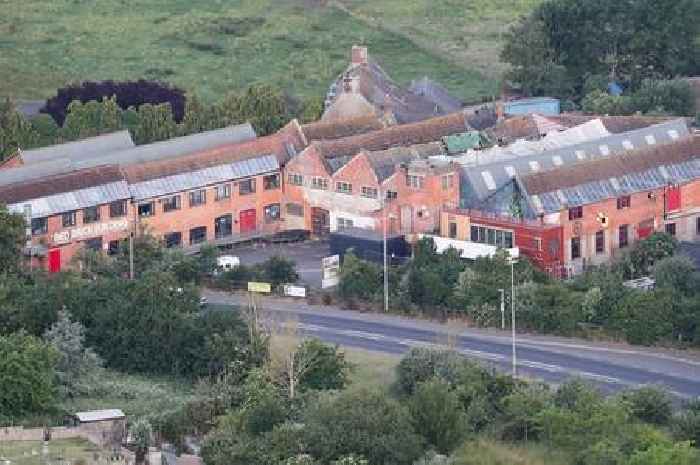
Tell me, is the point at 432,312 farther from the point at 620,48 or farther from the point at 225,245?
the point at 620,48

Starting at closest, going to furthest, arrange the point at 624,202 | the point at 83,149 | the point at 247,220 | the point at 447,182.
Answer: the point at 624,202, the point at 447,182, the point at 247,220, the point at 83,149

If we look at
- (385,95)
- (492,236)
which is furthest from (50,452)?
(385,95)

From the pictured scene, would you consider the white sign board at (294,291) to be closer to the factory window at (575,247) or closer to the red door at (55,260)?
the red door at (55,260)

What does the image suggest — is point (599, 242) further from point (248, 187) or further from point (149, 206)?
point (149, 206)

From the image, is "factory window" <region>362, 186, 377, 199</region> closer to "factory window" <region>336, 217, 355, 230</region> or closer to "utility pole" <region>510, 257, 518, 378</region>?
"factory window" <region>336, 217, 355, 230</region>

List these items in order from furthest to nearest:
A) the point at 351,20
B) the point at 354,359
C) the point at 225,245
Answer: the point at 351,20 → the point at 225,245 → the point at 354,359

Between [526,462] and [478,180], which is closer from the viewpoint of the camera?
[526,462]

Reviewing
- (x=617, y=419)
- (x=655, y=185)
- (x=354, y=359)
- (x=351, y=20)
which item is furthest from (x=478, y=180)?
(x=351, y=20)

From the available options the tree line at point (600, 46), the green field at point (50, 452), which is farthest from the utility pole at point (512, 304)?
the tree line at point (600, 46)
